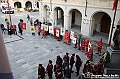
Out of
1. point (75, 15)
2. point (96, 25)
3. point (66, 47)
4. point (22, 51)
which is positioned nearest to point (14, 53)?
point (22, 51)

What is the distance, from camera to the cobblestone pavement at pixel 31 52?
32.6ft

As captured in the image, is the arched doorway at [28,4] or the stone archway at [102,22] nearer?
the stone archway at [102,22]

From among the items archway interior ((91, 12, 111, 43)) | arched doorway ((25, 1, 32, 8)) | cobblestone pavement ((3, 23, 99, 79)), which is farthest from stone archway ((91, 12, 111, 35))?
arched doorway ((25, 1, 32, 8))

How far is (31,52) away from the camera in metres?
12.9

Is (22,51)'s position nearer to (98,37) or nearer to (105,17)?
(98,37)

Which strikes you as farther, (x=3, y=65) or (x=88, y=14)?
(x=88, y=14)

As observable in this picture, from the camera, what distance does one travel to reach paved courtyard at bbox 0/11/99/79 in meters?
9.92

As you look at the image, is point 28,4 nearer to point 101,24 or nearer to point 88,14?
point 101,24

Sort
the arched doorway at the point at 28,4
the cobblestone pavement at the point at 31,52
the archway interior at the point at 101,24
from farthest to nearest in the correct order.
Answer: the arched doorway at the point at 28,4, the archway interior at the point at 101,24, the cobblestone pavement at the point at 31,52

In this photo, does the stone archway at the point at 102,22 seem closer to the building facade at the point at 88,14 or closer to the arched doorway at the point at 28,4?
the building facade at the point at 88,14

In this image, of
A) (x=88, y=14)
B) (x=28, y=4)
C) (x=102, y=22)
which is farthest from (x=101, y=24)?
(x=28, y=4)

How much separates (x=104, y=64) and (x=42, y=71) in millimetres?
4042

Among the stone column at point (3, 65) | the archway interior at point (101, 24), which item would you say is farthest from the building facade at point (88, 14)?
the stone column at point (3, 65)

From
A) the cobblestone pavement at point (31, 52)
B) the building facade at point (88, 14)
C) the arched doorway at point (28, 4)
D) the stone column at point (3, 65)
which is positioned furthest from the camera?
the arched doorway at point (28, 4)
